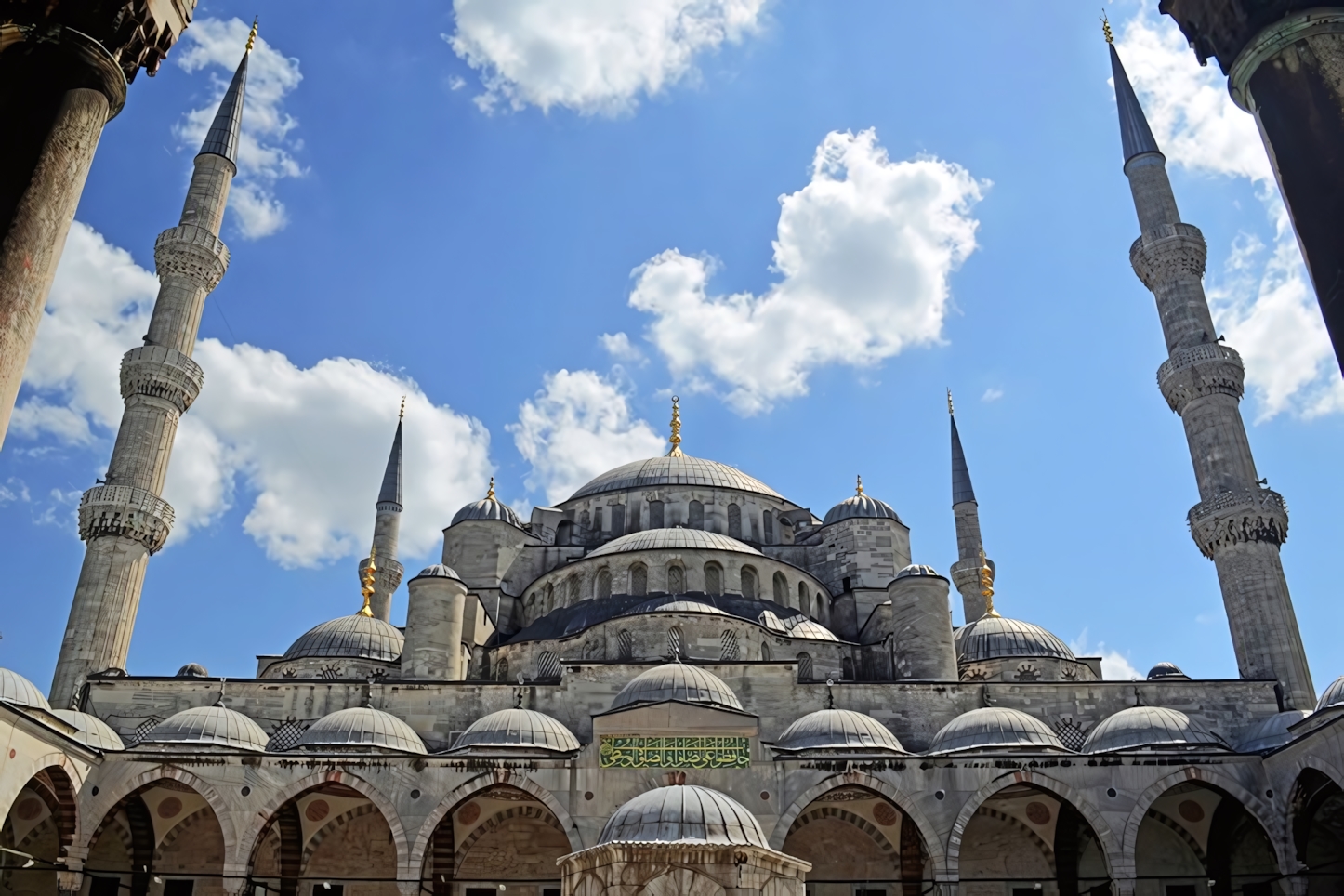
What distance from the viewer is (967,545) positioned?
1041 inches

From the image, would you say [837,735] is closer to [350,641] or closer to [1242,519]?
[1242,519]

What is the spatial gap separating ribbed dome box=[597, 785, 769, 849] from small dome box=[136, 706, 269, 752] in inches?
388

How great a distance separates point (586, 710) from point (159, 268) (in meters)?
12.3

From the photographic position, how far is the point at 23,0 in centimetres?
388

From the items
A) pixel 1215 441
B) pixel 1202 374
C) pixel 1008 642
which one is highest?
pixel 1202 374

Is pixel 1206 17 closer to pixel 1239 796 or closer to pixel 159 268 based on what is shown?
pixel 1239 796

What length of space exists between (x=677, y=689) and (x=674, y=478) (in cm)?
1099

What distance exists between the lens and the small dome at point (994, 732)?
15633mm

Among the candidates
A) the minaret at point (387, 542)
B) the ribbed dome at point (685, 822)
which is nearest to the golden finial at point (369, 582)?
the minaret at point (387, 542)

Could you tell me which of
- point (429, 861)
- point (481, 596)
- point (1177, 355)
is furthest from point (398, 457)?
point (1177, 355)

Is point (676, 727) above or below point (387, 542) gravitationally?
below

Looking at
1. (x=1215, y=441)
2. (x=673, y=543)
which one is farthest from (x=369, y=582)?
(x=1215, y=441)

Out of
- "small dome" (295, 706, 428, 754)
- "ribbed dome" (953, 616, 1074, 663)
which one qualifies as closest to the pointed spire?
"small dome" (295, 706, 428, 754)

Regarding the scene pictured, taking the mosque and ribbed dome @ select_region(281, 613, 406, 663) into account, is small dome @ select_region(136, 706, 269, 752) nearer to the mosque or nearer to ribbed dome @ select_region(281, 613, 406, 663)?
the mosque
